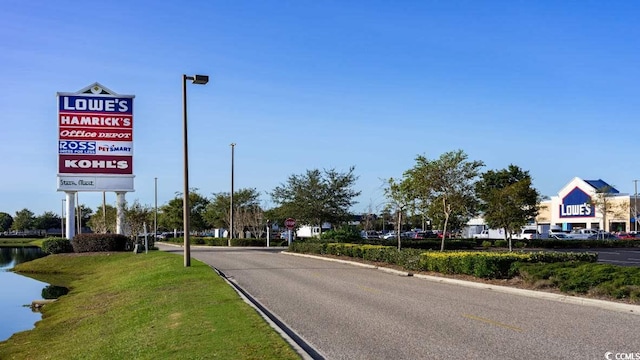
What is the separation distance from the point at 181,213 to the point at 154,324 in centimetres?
6846

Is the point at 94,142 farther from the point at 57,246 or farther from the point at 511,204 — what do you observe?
the point at 511,204

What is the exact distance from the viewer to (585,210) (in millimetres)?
79250

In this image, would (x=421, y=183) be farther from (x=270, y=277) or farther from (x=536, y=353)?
(x=536, y=353)

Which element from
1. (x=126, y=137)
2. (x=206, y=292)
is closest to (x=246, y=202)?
(x=126, y=137)

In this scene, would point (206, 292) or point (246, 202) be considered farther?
point (246, 202)

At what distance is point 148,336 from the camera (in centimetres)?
1224

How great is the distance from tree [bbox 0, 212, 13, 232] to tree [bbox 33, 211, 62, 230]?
14.5m

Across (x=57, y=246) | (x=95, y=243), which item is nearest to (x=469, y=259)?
(x=95, y=243)

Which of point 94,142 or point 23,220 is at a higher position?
point 94,142

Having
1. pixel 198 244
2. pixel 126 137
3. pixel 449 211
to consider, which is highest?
pixel 126 137

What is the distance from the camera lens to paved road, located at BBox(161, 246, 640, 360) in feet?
30.6

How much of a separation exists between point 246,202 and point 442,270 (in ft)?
178

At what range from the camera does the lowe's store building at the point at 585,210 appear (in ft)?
242

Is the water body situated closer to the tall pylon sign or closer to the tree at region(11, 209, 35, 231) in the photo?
the tall pylon sign
